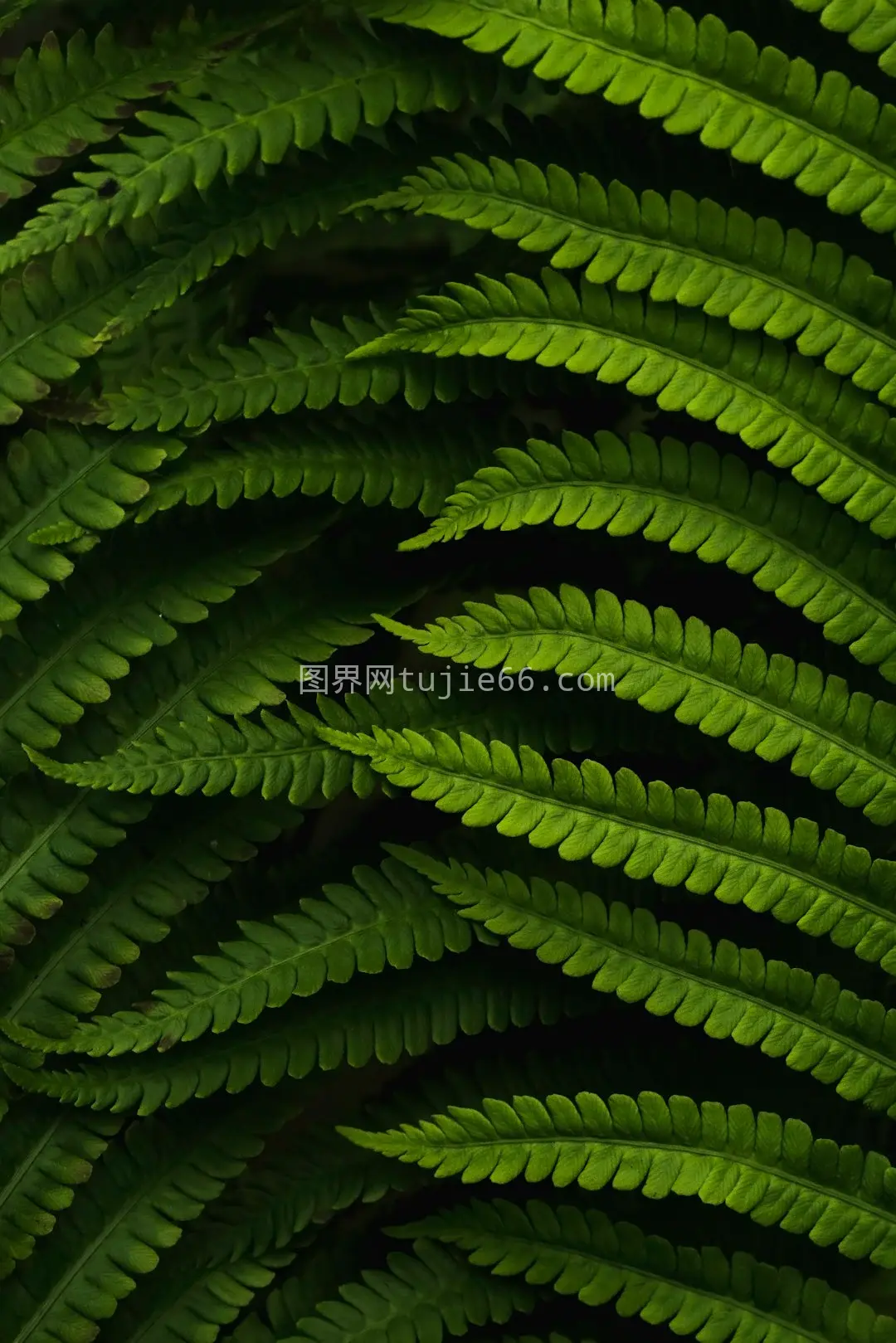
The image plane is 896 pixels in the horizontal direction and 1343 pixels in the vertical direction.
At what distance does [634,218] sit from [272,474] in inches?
15.7

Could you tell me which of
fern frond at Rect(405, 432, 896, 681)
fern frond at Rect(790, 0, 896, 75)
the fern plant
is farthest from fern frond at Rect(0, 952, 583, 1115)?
fern frond at Rect(790, 0, 896, 75)

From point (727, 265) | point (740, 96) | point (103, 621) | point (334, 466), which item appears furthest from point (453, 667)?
point (740, 96)

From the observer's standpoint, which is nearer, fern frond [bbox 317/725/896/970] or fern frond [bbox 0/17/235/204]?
fern frond [bbox 317/725/896/970]

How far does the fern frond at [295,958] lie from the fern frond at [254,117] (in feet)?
2.12

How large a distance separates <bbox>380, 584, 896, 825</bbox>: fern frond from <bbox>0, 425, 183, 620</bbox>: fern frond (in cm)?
31

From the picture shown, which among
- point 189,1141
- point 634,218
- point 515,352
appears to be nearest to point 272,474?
point 515,352

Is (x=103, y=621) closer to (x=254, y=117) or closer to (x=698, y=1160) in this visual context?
(x=254, y=117)

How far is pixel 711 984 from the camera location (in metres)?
1.09

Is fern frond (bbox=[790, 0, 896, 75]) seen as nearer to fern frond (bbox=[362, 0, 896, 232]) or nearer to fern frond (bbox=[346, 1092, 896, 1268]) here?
fern frond (bbox=[362, 0, 896, 232])

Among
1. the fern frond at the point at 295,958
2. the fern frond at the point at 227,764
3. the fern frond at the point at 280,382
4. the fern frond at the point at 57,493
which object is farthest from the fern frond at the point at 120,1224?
the fern frond at the point at 280,382

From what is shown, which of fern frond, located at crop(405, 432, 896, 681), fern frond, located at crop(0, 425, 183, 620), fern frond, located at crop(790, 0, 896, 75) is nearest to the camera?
fern frond, located at crop(790, 0, 896, 75)

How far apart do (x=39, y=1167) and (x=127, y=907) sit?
254mm

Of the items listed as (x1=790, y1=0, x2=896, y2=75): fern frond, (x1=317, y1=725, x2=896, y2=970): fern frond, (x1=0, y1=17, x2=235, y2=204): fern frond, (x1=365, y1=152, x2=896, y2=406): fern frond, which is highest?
(x1=790, y1=0, x2=896, y2=75): fern frond

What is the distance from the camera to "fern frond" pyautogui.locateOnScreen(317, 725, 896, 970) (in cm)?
107
